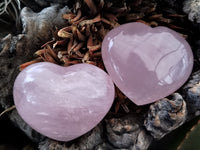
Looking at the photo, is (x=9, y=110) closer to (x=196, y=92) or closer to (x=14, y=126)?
(x=14, y=126)

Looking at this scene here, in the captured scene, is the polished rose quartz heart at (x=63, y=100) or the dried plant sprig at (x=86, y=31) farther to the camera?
the dried plant sprig at (x=86, y=31)

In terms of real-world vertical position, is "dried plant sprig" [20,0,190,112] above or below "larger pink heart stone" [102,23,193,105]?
above

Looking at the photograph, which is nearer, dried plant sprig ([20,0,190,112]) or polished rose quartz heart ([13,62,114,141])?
polished rose quartz heart ([13,62,114,141])

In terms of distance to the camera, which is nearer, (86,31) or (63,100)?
(63,100)

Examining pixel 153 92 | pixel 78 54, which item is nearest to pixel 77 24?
pixel 78 54
